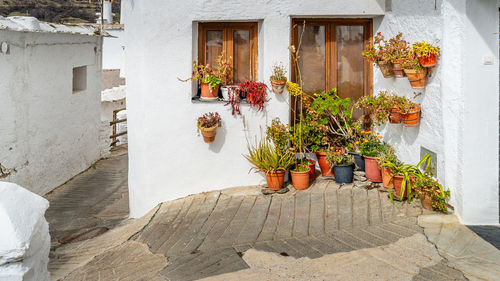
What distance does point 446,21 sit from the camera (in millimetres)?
5273

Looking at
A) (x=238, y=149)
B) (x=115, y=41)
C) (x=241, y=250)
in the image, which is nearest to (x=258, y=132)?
(x=238, y=149)

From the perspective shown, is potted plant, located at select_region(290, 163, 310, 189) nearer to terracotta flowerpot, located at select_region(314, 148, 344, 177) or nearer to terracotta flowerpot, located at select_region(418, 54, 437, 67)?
terracotta flowerpot, located at select_region(314, 148, 344, 177)

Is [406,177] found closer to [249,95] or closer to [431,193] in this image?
[431,193]

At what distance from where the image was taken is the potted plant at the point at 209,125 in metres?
6.86

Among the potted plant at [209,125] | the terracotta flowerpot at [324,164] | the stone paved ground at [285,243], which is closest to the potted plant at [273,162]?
the stone paved ground at [285,243]

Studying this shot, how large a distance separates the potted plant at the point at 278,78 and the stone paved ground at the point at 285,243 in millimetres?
1590

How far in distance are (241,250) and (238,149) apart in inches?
97.3

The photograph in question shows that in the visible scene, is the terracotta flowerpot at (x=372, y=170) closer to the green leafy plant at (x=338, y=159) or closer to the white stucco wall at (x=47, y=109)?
the green leafy plant at (x=338, y=159)

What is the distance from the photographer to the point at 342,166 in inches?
264

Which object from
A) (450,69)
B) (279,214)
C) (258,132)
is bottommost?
(279,214)

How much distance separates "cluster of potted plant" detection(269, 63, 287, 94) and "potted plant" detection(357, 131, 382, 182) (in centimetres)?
143

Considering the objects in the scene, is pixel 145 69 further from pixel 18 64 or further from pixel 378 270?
pixel 378 270

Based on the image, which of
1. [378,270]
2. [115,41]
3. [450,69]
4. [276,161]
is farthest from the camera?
[115,41]

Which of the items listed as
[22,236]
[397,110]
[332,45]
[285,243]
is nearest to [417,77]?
[397,110]
